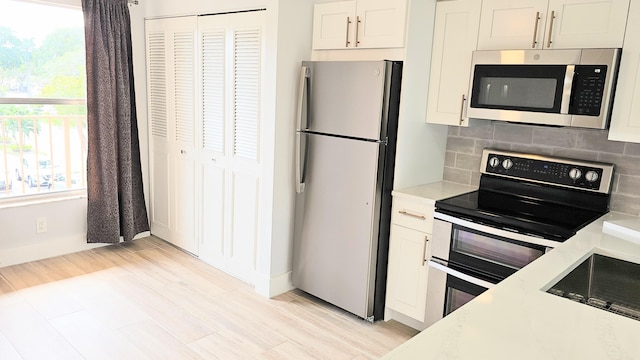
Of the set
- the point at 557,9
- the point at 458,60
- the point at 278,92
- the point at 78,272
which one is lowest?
the point at 78,272

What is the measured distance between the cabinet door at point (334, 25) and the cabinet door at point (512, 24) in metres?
0.79

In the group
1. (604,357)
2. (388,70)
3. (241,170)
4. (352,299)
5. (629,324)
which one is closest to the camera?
(604,357)

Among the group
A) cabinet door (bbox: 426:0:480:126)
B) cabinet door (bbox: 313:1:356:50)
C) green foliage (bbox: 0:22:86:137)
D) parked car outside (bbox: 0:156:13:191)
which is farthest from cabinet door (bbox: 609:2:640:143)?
parked car outside (bbox: 0:156:13:191)

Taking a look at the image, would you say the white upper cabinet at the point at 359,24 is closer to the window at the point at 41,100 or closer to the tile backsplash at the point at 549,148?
the tile backsplash at the point at 549,148

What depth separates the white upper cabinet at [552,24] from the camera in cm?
230

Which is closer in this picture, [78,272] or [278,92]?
[278,92]

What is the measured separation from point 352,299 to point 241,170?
4.10 ft

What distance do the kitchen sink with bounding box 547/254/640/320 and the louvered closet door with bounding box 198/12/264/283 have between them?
2.21 meters

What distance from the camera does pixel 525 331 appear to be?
1159mm

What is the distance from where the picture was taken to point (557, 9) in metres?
2.44

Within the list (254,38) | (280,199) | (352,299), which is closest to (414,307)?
(352,299)

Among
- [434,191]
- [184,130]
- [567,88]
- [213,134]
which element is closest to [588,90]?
[567,88]

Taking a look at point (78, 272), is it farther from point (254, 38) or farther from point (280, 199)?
point (254, 38)

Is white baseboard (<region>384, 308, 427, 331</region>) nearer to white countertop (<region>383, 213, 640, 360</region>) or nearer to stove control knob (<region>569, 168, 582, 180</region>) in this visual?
stove control knob (<region>569, 168, 582, 180</region>)
